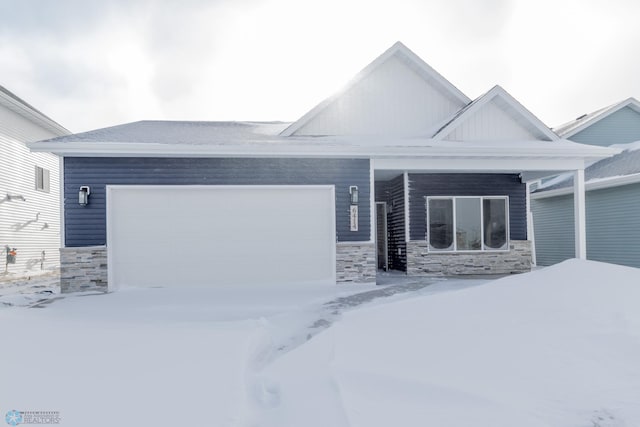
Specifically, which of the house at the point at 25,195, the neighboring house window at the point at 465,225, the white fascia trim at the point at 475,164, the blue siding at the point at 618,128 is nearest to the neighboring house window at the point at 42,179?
the house at the point at 25,195

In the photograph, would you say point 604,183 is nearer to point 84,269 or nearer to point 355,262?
point 355,262

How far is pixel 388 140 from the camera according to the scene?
9.70 metres

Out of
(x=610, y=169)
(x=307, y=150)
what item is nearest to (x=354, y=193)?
(x=307, y=150)

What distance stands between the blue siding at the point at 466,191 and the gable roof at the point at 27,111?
43.7ft

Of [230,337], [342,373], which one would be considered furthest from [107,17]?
[342,373]

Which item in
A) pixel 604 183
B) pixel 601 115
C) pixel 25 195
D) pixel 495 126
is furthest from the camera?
pixel 601 115

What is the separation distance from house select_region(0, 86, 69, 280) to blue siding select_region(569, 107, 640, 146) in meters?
21.3

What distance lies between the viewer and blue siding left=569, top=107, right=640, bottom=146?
15398 millimetres

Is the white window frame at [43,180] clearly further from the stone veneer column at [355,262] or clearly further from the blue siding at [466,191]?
the blue siding at [466,191]

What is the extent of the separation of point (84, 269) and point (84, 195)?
1.63 meters

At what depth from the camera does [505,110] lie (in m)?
10.6

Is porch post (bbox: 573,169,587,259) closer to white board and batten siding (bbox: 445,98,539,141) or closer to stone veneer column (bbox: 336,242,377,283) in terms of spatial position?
white board and batten siding (bbox: 445,98,539,141)

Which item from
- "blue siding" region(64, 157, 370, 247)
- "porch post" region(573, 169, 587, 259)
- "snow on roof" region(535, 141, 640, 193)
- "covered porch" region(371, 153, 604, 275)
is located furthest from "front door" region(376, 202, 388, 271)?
"snow on roof" region(535, 141, 640, 193)

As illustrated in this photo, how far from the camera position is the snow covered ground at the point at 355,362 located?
2.79 meters
